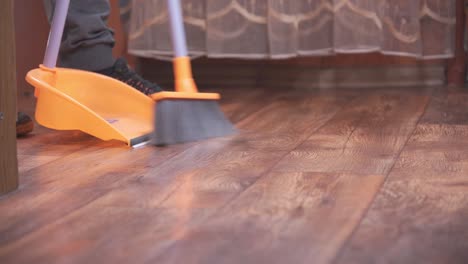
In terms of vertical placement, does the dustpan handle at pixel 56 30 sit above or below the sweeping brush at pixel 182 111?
above

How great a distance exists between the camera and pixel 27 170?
1198 millimetres

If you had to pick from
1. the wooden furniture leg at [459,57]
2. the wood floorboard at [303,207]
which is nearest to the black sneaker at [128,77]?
the wood floorboard at [303,207]

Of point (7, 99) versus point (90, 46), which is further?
point (90, 46)

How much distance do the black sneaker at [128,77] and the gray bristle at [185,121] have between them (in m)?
0.21

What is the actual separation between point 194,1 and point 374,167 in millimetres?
1240

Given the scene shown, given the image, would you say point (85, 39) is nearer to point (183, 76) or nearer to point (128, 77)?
point (128, 77)

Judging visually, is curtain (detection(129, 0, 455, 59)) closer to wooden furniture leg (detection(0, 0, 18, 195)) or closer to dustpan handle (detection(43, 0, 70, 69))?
dustpan handle (detection(43, 0, 70, 69))

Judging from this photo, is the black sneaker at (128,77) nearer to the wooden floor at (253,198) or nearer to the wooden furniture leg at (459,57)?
the wooden floor at (253,198)

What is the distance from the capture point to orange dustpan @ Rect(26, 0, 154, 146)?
141cm

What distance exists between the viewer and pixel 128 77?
1642mm

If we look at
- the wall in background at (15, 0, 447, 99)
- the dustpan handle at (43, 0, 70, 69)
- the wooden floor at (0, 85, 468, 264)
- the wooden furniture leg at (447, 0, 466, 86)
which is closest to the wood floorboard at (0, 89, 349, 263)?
the wooden floor at (0, 85, 468, 264)

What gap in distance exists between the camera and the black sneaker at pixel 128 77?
1632 millimetres

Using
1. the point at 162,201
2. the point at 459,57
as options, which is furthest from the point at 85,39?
the point at 459,57

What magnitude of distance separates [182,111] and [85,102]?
25 cm
